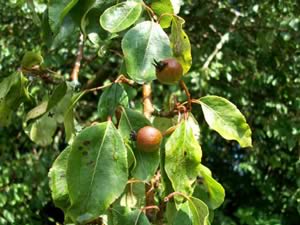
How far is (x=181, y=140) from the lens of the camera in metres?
1.01

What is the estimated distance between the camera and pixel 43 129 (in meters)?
1.38

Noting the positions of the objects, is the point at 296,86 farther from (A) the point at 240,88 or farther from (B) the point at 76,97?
(B) the point at 76,97

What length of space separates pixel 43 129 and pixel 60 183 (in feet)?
1.23

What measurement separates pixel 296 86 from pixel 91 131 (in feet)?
6.92

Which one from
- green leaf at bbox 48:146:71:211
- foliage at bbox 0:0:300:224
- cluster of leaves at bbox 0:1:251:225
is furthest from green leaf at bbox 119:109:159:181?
foliage at bbox 0:0:300:224

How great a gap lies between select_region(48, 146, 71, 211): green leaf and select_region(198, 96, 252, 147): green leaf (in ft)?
0.84

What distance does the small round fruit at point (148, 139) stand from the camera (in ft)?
3.29

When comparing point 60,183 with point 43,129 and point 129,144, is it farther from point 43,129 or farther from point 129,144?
point 43,129

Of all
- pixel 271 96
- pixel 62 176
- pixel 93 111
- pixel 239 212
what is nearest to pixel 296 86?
pixel 271 96

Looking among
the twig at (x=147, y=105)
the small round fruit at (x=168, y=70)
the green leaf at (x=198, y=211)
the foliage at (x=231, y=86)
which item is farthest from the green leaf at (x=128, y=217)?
the foliage at (x=231, y=86)

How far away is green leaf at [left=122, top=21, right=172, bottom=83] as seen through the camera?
3.23ft

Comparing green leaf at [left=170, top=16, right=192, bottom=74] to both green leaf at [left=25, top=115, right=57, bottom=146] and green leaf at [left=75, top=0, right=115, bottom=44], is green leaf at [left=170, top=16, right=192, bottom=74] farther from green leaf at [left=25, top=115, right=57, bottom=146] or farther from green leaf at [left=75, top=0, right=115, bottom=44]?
green leaf at [left=25, top=115, right=57, bottom=146]

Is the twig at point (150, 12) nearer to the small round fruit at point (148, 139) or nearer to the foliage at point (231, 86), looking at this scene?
the small round fruit at point (148, 139)

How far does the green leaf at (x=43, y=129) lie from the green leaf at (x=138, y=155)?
35cm
